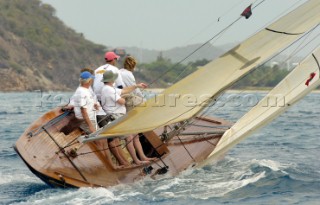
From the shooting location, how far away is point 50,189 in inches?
475

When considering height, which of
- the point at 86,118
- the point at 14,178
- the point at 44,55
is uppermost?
the point at 44,55

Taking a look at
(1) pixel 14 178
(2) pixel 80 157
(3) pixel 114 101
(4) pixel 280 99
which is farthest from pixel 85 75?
(4) pixel 280 99

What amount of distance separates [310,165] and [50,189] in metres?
5.58

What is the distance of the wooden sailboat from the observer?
37.2 feet

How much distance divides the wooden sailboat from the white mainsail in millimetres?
16

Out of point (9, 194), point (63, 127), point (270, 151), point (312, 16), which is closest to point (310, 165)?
point (270, 151)

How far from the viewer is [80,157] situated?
489 inches

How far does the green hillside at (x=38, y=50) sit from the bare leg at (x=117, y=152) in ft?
236

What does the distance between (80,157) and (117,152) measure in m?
0.75

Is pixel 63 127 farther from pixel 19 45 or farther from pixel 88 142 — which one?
pixel 19 45

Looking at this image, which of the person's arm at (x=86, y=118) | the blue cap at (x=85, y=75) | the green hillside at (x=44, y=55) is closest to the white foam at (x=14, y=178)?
the person's arm at (x=86, y=118)

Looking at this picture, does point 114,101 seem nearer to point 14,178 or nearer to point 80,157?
point 80,157

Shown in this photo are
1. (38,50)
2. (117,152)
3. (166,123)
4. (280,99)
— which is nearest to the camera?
(166,123)

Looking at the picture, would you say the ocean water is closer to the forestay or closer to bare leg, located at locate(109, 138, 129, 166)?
bare leg, located at locate(109, 138, 129, 166)
